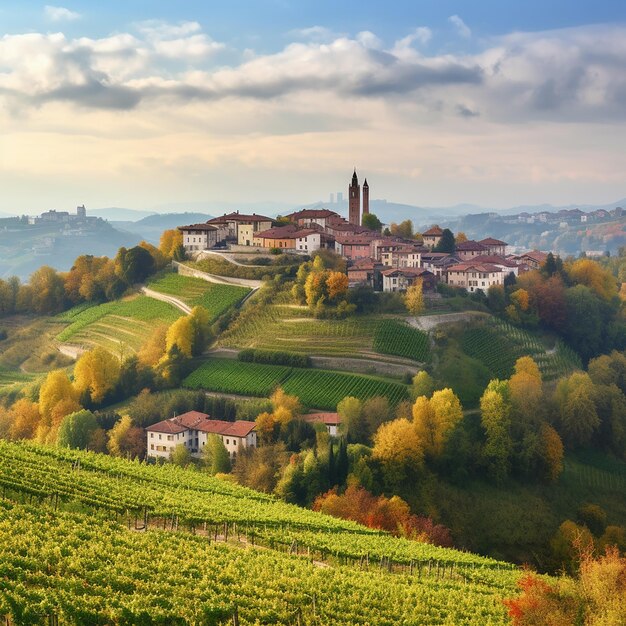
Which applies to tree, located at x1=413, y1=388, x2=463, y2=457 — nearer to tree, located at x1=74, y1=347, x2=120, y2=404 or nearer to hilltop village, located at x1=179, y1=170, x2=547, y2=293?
hilltop village, located at x1=179, y1=170, x2=547, y2=293

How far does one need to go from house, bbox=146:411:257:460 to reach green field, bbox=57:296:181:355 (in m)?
17.9

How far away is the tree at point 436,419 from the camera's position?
4634cm

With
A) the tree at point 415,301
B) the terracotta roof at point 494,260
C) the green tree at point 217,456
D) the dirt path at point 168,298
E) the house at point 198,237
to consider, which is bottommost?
the green tree at point 217,456

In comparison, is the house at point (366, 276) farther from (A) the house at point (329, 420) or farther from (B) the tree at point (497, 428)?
(A) the house at point (329, 420)

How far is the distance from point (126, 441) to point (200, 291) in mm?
25999

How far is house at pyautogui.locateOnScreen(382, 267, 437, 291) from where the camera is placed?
6775cm

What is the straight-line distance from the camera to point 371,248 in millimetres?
77375

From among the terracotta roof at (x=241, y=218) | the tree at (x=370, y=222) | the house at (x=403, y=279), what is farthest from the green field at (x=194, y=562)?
the tree at (x=370, y=222)

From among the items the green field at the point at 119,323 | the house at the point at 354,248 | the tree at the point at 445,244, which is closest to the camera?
the green field at the point at 119,323

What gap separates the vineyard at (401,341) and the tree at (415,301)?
206 centimetres

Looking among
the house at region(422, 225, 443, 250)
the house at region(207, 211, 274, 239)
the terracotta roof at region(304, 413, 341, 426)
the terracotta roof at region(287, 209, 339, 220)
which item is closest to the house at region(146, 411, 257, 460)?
the terracotta roof at region(304, 413, 341, 426)

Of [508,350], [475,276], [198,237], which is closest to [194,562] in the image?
[508,350]

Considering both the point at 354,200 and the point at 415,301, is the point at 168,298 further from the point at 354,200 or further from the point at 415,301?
the point at 354,200

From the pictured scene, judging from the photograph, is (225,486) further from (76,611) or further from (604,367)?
(604,367)
